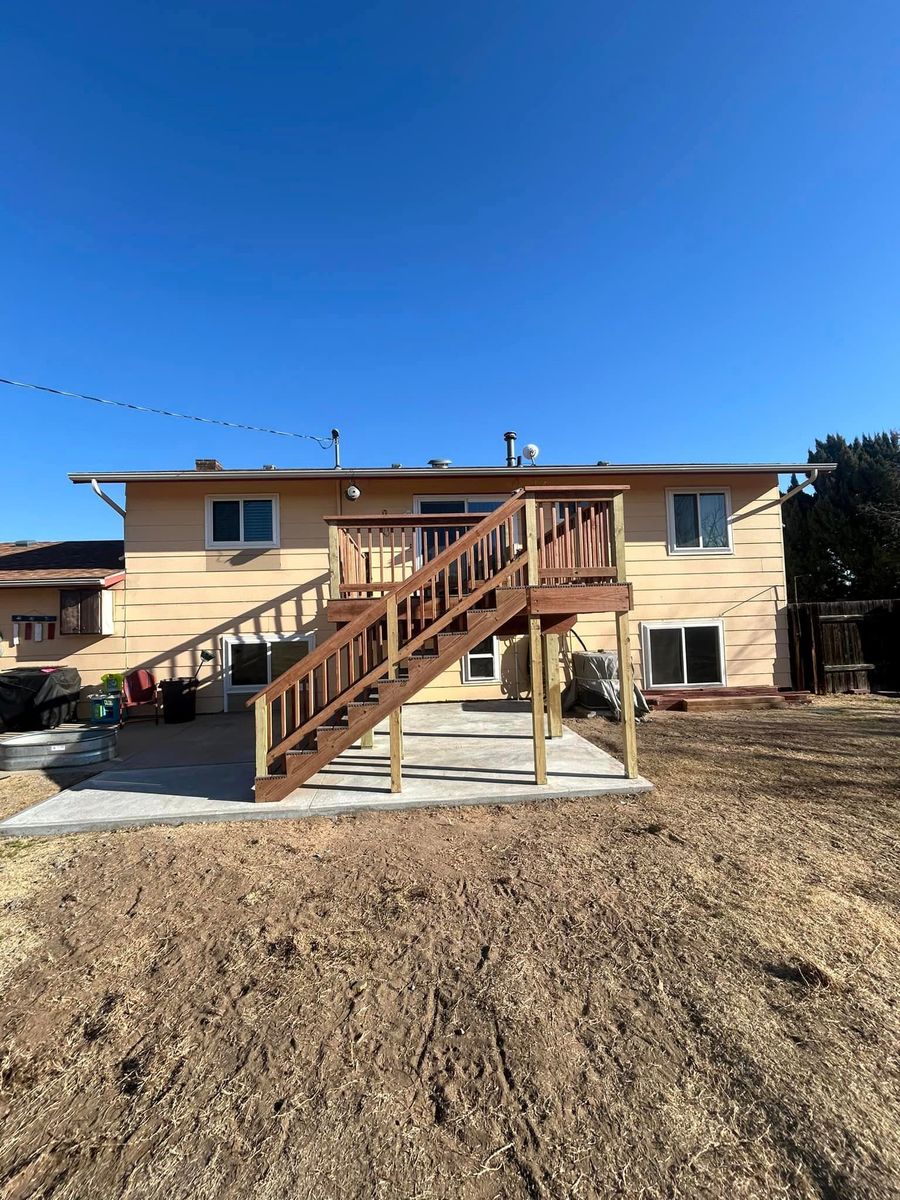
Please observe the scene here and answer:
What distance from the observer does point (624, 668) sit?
16.4 ft

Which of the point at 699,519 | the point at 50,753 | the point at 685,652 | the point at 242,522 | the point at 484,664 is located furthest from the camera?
the point at 699,519

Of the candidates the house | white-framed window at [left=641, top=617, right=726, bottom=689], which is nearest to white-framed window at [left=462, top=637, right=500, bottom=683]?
the house

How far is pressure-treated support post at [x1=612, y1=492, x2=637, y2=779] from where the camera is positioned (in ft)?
16.3

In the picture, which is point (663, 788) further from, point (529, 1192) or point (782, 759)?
point (529, 1192)

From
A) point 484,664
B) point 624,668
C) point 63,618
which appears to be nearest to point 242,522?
point 63,618

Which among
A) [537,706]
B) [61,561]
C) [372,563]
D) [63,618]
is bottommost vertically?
[537,706]

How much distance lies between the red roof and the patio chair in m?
1.71

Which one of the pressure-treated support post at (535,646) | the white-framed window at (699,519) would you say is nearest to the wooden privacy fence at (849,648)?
the white-framed window at (699,519)

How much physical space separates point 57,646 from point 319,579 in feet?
14.8

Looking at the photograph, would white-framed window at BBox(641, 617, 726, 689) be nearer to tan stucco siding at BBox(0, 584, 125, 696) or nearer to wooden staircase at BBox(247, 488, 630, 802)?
wooden staircase at BBox(247, 488, 630, 802)

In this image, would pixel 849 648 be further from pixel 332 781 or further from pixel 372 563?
pixel 332 781

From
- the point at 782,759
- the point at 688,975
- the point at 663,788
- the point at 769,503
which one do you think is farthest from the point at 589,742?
the point at 769,503

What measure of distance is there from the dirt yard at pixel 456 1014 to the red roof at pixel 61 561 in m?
6.22

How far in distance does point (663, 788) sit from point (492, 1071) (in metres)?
3.64
